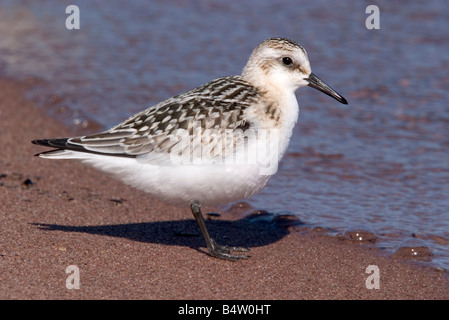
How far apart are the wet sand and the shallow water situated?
0.60 metres

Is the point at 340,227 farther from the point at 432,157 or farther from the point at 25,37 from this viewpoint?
the point at 25,37

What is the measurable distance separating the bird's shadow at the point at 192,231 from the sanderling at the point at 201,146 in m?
0.51

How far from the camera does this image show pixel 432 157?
9391mm

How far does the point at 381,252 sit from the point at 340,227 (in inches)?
26.0

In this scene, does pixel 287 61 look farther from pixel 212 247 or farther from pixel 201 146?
pixel 212 247

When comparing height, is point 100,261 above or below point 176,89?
below

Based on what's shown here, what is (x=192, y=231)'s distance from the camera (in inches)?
302

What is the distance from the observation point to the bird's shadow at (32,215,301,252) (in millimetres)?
7243

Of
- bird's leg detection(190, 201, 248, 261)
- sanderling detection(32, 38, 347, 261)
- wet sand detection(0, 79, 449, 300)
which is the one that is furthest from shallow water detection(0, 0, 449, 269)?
sanderling detection(32, 38, 347, 261)

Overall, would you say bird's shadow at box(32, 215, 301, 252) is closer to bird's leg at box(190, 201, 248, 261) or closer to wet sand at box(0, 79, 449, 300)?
wet sand at box(0, 79, 449, 300)

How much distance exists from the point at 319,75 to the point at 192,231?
202 inches

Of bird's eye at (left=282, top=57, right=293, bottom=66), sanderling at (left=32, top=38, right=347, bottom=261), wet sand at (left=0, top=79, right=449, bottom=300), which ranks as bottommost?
wet sand at (left=0, top=79, right=449, bottom=300)

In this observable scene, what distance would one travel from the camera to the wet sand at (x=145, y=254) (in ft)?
19.9
